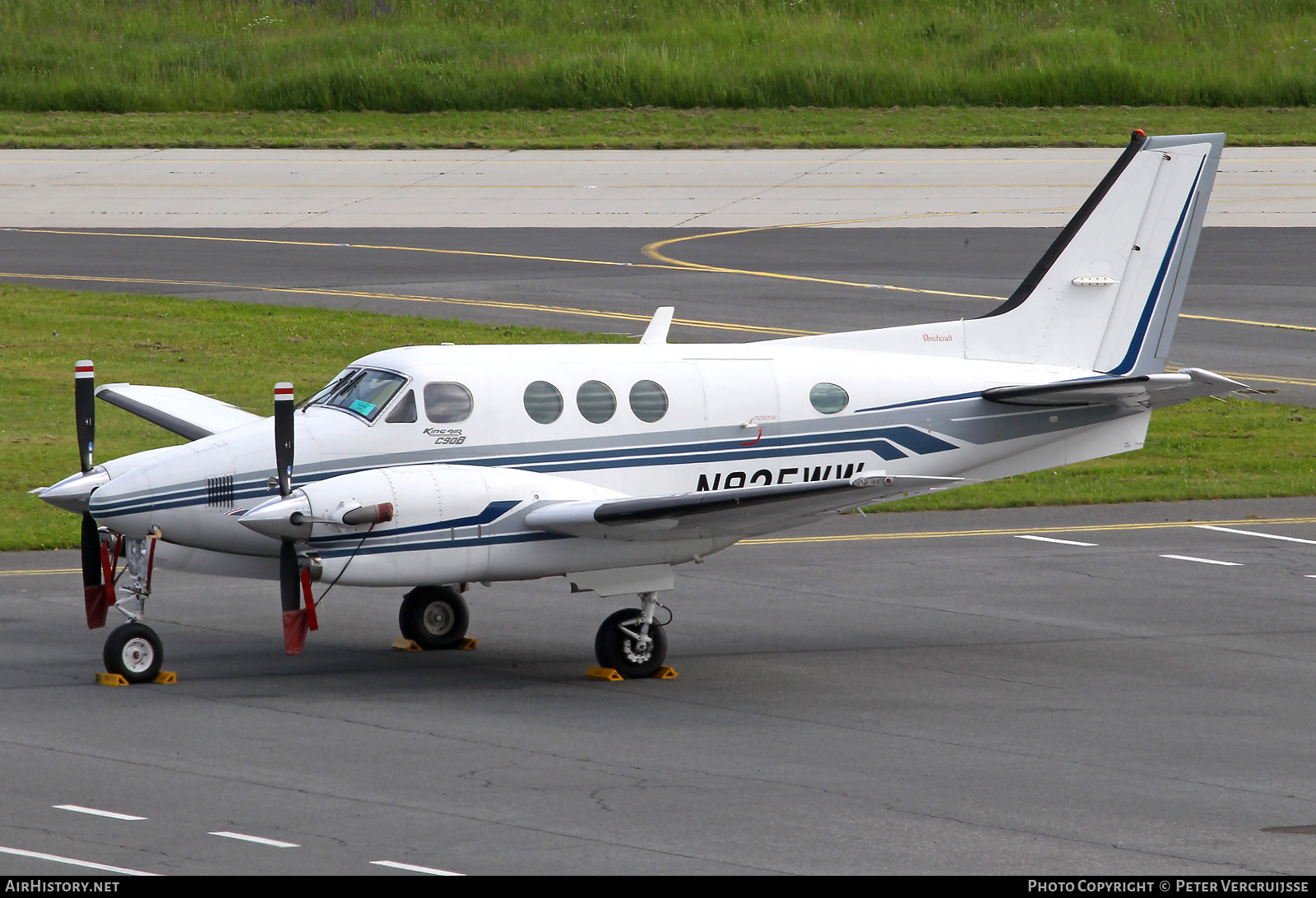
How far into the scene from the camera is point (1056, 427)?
676 inches

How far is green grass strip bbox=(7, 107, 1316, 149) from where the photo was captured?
171ft

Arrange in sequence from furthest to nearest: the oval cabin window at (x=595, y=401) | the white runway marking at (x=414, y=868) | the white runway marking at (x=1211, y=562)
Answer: the white runway marking at (x=1211, y=562) → the oval cabin window at (x=595, y=401) → the white runway marking at (x=414, y=868)

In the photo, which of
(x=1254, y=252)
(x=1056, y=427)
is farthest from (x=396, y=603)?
(x=1254, y=252)

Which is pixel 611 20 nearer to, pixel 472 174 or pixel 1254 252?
pixel 472 174

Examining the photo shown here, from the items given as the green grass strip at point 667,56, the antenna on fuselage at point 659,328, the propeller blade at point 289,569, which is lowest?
the propeller blade at point 289,569

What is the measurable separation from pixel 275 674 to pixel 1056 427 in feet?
26.5

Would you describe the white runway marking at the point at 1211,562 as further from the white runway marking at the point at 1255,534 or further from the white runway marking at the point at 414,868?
the white runway marking at the point at 414,868

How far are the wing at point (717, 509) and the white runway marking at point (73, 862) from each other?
554cm

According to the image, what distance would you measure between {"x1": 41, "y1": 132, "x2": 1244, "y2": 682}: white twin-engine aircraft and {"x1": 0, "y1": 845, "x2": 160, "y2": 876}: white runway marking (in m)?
3.99

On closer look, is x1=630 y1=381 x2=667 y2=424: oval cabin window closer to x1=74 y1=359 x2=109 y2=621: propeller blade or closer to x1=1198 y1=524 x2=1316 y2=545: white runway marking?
x1=74 y1=359 x2=109 y2=621: propeller blade

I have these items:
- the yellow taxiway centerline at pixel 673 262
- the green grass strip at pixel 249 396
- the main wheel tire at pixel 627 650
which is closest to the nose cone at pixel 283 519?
the main wheel tire at pixel 627 650

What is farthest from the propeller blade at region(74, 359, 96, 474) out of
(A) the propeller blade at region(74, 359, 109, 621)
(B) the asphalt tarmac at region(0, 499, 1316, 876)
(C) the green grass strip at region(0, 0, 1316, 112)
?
(C) the green grass strip at region(0, 0, 1316, 112)

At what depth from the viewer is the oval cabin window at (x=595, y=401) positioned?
15719mm

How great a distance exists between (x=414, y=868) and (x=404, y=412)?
18.9 feet
